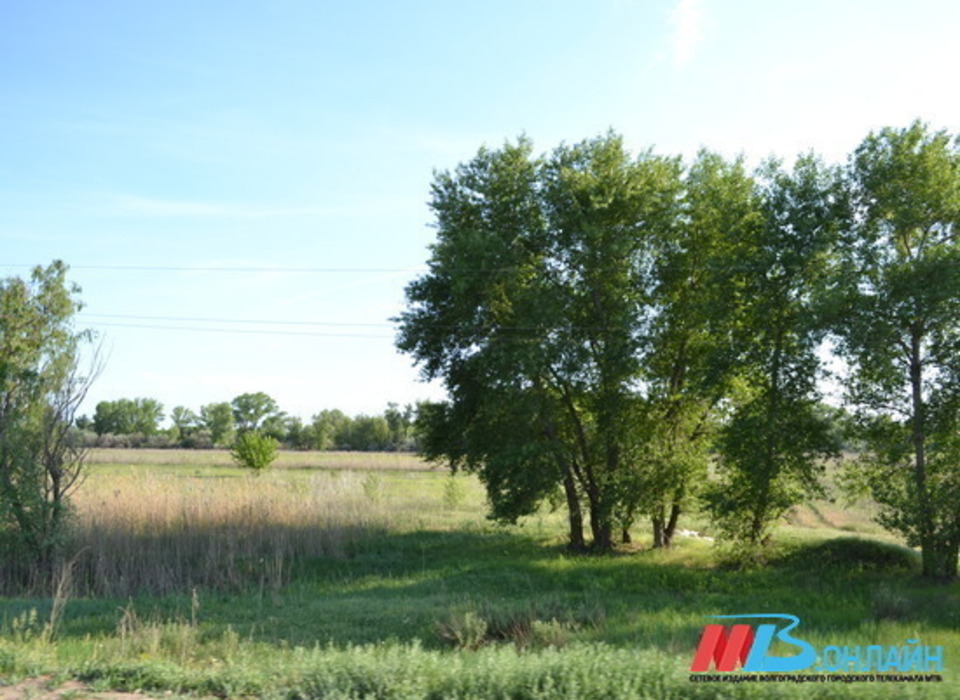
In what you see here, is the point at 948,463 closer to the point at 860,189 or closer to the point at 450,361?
the point at 860,189

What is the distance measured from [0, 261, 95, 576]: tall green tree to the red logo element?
15.3 metres

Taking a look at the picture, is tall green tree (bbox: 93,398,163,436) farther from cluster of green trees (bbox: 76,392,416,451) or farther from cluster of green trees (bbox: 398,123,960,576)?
cluster of green trees (bbox: 398,123,960,576)

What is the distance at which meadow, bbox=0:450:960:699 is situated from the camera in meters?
7.13

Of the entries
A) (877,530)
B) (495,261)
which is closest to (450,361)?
(495,261)

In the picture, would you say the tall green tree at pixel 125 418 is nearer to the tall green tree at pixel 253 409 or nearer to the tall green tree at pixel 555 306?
the tall green tree at pixel 253 409

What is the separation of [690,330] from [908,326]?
5375 millimetres

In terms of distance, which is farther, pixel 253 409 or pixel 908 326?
pixel 253 409

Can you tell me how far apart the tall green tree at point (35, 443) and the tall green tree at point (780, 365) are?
15362 millimetres

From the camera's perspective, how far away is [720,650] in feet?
28.1

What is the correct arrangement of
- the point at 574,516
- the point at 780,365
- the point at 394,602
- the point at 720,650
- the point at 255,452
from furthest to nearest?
the point at 255,452 < the point at 574,516 < the point at 780,365 < the point at 394,602 < the point at 720,650

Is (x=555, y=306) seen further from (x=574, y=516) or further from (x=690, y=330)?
(x=574, y=516)

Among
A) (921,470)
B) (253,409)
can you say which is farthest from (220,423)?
(921,470)

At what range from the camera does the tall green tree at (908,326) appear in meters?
16.3

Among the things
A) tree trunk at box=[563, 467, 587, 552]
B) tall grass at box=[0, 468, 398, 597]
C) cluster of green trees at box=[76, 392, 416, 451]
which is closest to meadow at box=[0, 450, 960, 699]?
tall grass at box=[0, 468, 398, 597]
